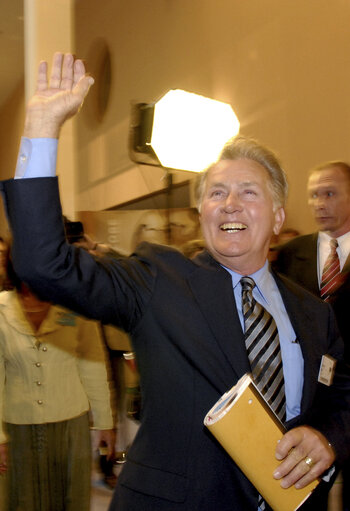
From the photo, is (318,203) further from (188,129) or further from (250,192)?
(188,129)

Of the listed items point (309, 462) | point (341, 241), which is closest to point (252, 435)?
point (309, 462)

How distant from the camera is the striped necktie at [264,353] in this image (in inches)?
51.4

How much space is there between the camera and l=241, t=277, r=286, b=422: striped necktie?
1306mm

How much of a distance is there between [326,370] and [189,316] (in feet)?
1.38

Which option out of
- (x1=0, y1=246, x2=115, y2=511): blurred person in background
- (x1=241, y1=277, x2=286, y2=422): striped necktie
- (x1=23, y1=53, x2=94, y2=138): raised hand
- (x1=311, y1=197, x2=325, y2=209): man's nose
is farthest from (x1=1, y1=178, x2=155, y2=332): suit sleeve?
(x1=311, y1=197, x2=325, y2=209): man's nose

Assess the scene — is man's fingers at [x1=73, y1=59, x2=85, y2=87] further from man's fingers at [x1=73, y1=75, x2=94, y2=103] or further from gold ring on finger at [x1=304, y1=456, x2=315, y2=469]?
gold ring on finger at [x1=304, y1=456, x2=315, y2=469]

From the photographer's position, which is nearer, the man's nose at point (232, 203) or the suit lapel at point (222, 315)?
the suit lapel at point (222, 315)

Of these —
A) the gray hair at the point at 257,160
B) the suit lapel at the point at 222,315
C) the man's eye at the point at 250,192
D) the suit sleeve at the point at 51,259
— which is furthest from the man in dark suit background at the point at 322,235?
the suit sleeve at the point at 51,259

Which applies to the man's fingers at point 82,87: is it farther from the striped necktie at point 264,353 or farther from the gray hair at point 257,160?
the striped necktie at point 264,353

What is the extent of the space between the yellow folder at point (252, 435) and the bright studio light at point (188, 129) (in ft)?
10.6

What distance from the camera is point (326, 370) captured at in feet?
4.60

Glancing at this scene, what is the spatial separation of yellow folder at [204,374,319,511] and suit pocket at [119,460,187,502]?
0.47 ft

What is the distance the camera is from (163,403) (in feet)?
4.03

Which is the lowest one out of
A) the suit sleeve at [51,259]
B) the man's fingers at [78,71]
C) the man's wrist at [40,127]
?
the suit sleeve at [51,259]
